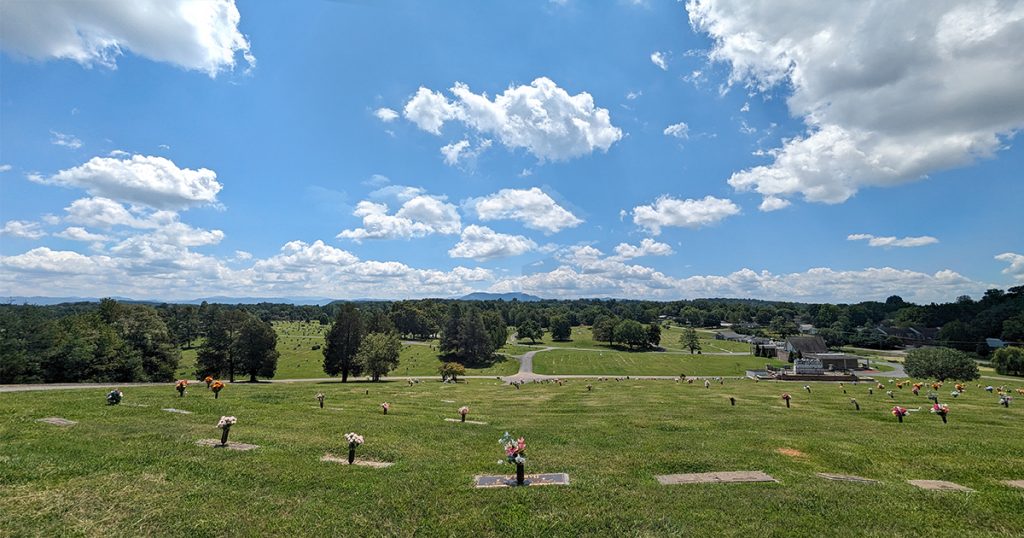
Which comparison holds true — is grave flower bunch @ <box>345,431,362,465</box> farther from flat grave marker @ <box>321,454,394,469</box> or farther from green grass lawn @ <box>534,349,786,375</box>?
green grass lawn @ <box>534,349,786,375</box>

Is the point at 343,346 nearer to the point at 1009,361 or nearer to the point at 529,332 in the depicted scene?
the point at 529,332

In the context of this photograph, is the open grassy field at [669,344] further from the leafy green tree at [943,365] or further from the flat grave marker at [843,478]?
the flat grave marker at [843,478]

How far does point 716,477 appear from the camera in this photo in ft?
42.2

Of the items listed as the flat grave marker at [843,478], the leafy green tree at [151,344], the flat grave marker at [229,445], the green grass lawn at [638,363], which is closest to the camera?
the flat grave marker at [843,478]

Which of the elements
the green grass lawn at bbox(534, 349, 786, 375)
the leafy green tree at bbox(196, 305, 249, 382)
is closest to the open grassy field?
the green grass lawn at bbox(534, 349, 786, 375)

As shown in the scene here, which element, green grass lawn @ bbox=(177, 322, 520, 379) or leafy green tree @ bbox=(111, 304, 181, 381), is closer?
leafy green tree @ bbox=(111, 304, 181, 381)

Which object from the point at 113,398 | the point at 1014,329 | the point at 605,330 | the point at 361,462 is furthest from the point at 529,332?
the point at 1014,329

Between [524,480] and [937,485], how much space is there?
1202cm

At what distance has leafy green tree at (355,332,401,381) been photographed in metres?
63.6

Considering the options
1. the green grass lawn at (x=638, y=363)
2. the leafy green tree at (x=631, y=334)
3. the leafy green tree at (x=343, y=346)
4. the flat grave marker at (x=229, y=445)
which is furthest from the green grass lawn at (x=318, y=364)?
the flat grave marker at (x=229, y=445)

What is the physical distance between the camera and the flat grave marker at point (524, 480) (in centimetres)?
1184

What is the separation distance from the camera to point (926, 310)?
187625mm

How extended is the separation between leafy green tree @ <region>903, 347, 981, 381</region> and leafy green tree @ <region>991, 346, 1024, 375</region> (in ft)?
104

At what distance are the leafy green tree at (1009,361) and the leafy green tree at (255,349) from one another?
140m
